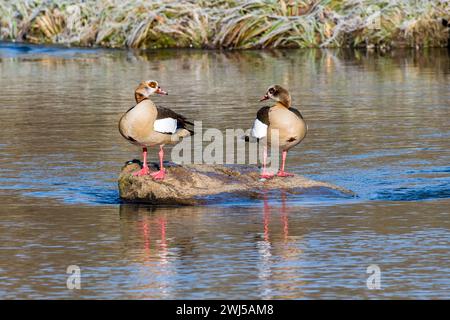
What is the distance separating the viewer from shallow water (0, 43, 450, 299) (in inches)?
392

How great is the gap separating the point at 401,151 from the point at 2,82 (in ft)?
43.4

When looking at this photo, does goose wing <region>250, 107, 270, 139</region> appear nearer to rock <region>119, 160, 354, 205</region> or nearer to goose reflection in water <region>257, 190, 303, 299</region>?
rock <region>119, 160, 354, 205</region>

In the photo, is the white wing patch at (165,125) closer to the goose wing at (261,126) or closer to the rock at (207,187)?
the rock at (207,187)

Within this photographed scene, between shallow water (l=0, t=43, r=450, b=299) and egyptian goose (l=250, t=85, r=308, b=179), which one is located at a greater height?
egyptian goose (l=250, t=85, r=308, b=179)

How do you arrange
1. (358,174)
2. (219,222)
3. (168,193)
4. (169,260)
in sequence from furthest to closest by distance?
(358,174)
(168,193)
(219,222)
(169,260)

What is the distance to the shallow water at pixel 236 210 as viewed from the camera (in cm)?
997

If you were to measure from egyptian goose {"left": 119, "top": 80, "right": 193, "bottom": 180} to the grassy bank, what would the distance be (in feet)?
72.3

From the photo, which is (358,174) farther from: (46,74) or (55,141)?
(46,74)

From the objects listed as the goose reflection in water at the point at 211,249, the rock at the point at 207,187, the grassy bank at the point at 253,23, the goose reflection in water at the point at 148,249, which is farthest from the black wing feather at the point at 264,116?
the grassy bank at the point at 253,23

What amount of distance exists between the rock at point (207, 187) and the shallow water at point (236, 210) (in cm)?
19

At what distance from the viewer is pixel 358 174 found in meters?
15.2

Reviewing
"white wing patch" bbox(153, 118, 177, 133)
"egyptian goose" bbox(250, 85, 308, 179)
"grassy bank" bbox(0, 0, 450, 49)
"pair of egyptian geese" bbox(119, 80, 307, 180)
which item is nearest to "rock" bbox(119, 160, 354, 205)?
"pair of egyptian geese" bbox(119, 80, 307, 180)

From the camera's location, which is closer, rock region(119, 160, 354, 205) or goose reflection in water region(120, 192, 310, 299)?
goose reflection in water region(120, 192, 310, 299)

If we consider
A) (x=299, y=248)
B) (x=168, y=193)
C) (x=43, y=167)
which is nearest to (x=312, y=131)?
(x=43, y=167)
